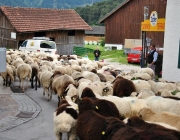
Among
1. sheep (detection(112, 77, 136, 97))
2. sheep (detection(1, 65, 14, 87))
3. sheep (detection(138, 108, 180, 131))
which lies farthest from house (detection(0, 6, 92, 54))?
sheep (detection(138, 108, 180, 131))

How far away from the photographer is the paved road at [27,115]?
8.82 m

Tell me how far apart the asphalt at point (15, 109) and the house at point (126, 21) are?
27748mm

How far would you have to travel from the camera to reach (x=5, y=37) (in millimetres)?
38031

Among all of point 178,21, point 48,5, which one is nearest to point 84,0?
point 48,5

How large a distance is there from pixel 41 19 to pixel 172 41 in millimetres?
26909

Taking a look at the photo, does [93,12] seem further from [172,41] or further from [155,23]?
[172,41]

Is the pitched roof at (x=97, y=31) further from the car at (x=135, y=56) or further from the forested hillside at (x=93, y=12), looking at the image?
the car at (x=135, y=56)

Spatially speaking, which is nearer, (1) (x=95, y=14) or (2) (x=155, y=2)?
(2) (x=155, y=2)

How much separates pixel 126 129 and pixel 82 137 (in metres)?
1.50

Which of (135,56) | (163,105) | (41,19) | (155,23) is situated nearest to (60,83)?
(163,105)

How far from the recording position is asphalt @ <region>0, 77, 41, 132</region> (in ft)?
32.3

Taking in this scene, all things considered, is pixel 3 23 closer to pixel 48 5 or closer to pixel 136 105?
pixel 136 105

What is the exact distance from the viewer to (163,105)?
26.2 ft

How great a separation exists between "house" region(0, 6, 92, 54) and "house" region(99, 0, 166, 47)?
4019 millimetres
